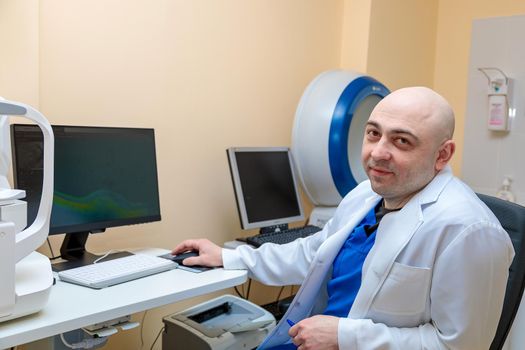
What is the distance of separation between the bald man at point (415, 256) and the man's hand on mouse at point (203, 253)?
Result: 0.36m

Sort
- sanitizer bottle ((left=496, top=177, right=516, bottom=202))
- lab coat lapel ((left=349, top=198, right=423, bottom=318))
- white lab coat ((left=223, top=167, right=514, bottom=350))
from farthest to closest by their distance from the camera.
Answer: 1. sanitizer bottle ((left=496, top=177, right=516, bottom=202))
2. lab coat lapel ((left=349, top=198, right=423, bottom=318))
3. white lab coat ((left=223, top=167, right=514, bottom=350))

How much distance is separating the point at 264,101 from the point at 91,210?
125cm

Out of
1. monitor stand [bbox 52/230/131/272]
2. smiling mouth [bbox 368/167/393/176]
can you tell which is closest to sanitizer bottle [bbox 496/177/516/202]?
smiling mouth [bbox 368/167/393/176]

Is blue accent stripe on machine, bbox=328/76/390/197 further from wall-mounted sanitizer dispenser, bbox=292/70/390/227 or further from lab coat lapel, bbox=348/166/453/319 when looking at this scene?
lab coat lapel, bbox=348/166/453/319

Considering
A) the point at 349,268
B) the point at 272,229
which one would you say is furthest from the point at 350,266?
the point at 272,229

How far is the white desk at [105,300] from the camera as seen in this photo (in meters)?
1.21

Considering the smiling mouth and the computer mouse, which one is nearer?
the smiling mouth

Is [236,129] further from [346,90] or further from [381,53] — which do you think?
[381,53]

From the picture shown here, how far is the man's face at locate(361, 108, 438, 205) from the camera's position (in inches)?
57.1

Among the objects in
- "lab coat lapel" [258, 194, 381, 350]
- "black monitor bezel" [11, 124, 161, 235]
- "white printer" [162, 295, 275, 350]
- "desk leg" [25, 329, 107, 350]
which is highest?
"black monitor bezel" [11, 124, 161, 235]

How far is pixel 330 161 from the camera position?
101 inches

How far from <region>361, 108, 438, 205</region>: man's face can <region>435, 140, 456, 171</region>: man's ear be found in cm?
2

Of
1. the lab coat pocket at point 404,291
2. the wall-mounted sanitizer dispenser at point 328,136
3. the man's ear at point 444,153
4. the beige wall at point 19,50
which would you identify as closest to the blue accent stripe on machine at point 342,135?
the wall-mounted sanitizer dispenser at point 328,136

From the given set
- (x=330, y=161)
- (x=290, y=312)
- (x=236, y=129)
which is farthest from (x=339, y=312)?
(x=236, y=129)
